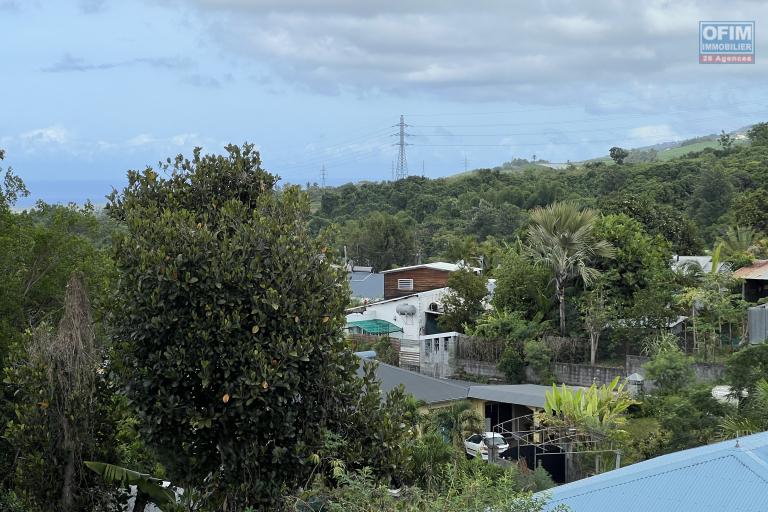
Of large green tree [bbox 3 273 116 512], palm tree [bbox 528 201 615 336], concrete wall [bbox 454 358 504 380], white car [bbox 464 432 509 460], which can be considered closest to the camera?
large green tree [bbox 3 273 116 512]

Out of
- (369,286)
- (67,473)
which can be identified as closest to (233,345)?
(67,473)

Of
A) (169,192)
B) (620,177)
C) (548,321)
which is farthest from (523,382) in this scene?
(620,177)

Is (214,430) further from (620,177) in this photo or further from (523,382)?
(620,177)

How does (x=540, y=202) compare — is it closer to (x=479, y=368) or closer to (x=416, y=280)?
(x=416, y=280)

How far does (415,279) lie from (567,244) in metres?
12.0

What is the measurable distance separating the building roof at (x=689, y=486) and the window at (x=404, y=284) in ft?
89.0

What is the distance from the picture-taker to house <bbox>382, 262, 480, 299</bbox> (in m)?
36.8

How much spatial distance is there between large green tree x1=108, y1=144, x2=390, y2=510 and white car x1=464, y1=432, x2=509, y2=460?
27.7ft

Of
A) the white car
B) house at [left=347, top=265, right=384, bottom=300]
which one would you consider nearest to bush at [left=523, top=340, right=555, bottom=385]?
the white car

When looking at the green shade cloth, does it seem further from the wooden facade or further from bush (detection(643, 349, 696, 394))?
bush (detection(643, 349, 696, 394))

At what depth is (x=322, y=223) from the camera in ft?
215

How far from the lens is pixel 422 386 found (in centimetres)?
2094

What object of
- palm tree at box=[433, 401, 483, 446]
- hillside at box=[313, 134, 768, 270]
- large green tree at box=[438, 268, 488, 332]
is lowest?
palm tree at box=[433, 401, 483, 446]

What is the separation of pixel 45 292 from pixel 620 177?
2137 inches
